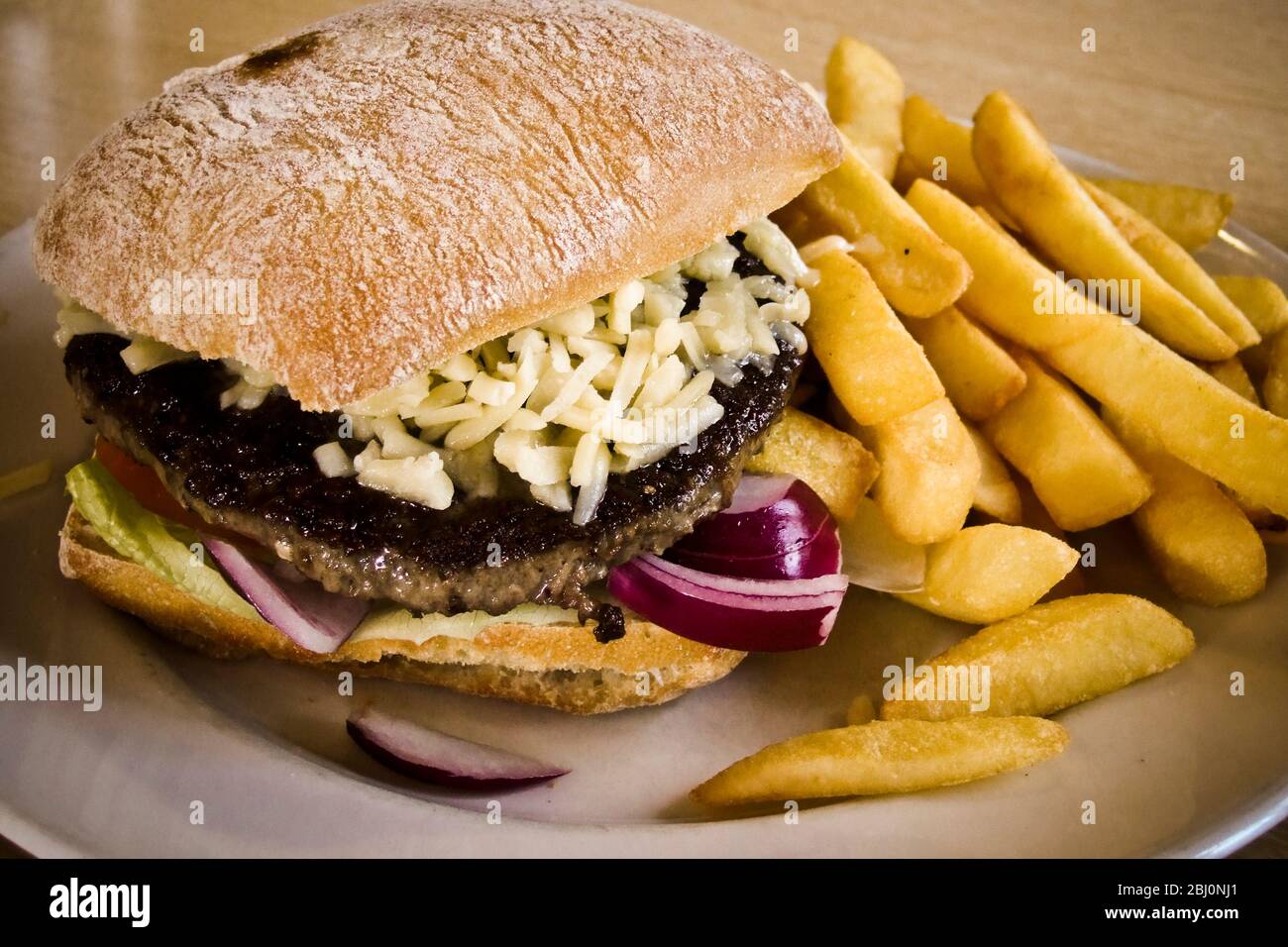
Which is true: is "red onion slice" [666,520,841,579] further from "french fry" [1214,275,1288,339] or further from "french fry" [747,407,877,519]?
"french fry" [1214,275,1288,339]

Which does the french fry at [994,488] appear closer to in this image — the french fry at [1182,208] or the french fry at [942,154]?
the french fry at [942,154]

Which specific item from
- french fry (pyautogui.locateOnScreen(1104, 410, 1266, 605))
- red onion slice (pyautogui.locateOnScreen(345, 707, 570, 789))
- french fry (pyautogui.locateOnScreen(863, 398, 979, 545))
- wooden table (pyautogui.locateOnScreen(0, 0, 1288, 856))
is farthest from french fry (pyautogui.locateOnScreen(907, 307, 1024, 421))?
wooden table (pyautogui.locateOnScreen(0, 0, 1288, 856))

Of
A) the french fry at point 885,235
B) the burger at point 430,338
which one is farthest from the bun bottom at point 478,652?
the french fry at point 885,235

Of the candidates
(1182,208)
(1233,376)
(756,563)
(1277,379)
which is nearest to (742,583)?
(756,563)

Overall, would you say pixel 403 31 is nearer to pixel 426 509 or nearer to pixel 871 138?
pixel 426 509

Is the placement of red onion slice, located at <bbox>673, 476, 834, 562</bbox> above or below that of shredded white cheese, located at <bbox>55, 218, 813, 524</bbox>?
below

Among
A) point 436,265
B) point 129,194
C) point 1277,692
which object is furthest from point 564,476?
point 1277,692

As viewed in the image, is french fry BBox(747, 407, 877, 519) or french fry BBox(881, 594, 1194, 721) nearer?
french fry BBox(881, 594, 1194, 721)

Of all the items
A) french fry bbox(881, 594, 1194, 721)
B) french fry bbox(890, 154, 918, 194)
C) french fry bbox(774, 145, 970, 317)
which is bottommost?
french fry bbox(881, 594, 1194, 721)
